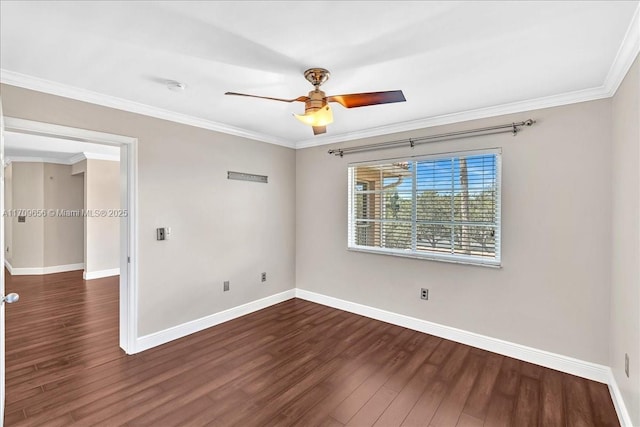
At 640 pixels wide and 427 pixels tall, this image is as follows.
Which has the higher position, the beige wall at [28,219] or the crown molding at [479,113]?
the crown molding at [479,113]

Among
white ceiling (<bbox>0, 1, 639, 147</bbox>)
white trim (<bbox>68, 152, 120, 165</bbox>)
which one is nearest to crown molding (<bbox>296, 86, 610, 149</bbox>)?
white ceiling (<bbox>0, 1, 639, 147</bbox>)

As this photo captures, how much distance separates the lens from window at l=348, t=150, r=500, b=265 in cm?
314

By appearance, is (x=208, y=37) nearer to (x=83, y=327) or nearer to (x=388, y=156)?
(x=388, y=156)

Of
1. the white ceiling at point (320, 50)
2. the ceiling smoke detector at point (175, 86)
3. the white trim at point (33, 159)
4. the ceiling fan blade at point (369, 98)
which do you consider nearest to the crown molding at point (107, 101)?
A: the white ceiling at point (320, 50)

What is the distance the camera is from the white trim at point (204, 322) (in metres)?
3.12

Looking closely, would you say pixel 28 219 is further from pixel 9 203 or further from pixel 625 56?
pixel 625 56

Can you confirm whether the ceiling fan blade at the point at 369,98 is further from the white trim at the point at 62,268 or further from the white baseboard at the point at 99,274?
the white trim at the point at 62,268

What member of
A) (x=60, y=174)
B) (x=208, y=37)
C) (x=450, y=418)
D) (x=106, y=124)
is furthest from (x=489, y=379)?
(x=60, y=174)

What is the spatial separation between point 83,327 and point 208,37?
3761 mm

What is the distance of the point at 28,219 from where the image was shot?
257 inches

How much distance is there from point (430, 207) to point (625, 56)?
→ 1.94 metres

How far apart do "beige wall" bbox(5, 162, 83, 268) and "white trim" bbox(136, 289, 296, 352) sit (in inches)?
212

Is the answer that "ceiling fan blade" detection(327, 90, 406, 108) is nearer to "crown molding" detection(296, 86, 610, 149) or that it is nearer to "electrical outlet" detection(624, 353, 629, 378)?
"crown molding" detection(296, 86, 610, 149)

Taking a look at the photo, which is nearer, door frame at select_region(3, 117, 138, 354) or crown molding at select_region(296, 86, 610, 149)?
crown molding at select_region(296, 86, 610, 149)
